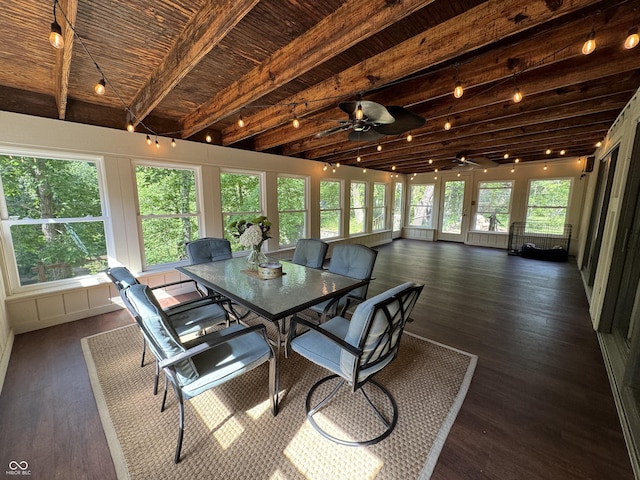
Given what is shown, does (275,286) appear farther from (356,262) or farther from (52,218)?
(52,218)

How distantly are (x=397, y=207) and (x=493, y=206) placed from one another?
116 inches

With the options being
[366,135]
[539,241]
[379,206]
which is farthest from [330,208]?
[539,241]

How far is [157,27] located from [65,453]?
281 centimetres

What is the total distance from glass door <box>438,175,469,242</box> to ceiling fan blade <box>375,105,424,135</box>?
23.0 ft

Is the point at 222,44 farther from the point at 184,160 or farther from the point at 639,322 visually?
the point at 639,322

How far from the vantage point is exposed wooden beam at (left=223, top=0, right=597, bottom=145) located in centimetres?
146

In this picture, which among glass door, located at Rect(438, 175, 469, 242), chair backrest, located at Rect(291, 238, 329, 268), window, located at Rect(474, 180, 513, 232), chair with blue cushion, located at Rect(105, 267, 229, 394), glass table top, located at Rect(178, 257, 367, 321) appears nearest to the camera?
glass table top, located at Rect(178, 257, 367, 321)

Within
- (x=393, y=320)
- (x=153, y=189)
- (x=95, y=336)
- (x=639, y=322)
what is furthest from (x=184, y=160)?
(x=639, y=322)

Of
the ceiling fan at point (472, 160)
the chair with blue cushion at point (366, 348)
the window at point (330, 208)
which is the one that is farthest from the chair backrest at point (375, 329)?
the window at point (330, 208)

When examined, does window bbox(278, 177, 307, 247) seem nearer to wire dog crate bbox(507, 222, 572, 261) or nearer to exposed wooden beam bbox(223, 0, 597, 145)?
exposed wooden beam bbox(223, 0, 597, 145)

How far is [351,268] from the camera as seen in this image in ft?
9.18

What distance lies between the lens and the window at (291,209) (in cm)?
541

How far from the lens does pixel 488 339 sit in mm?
2756

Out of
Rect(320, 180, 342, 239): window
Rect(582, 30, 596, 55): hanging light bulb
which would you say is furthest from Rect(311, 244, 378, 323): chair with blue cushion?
Rect(320, 180, 342, 239): window
